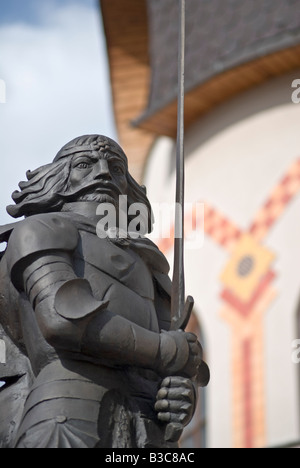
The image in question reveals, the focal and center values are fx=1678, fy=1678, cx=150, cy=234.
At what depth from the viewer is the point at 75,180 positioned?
5453 mm

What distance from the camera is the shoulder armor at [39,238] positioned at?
5.11 metres

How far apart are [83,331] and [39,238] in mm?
353

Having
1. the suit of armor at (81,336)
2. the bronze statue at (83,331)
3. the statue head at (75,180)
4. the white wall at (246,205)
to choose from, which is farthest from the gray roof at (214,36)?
the suit of armor at (81,336)

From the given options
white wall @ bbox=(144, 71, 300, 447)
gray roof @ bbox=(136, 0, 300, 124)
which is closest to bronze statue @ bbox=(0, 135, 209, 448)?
white wall @ bbox=(144, 71, 300, 447)

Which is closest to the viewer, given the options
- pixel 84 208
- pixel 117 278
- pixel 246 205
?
pixel 117 278

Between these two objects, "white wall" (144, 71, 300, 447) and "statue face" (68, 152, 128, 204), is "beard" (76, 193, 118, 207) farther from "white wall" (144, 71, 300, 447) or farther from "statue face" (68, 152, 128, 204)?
"white wall" (144, 71, 300, 447)

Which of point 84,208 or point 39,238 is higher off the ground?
point 84,208

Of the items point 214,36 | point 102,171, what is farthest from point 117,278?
point 214,36

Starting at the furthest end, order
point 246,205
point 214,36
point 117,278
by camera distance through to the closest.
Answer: point 214,36 < point 246,205 < point 117,278

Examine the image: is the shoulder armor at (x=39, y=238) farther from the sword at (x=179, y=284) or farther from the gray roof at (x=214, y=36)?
the gray roof at (x=214, y=36)

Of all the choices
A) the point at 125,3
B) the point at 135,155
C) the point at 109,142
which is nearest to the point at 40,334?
the point at 109,142

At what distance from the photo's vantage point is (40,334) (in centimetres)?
508

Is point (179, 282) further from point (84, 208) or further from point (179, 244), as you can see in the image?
point (84, 208)
